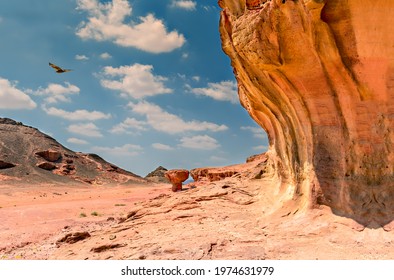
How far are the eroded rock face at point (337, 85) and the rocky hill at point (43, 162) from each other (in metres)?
49.1

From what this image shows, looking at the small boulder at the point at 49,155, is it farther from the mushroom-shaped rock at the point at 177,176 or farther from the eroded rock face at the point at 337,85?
the eroded rock face at the point at 337,85

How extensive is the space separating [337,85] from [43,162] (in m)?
58.5

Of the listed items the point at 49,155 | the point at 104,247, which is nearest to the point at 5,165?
the point at 49,155

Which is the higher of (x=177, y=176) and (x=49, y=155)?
(x=49, y=155)

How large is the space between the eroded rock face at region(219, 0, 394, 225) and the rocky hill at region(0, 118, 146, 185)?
161 ft

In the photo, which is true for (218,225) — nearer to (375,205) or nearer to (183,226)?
(183,226)

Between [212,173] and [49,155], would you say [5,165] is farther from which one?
[212,173]

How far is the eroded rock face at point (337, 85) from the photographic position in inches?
263

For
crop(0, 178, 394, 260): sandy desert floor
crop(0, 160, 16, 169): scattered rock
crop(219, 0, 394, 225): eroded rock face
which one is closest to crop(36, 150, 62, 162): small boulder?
crop(0, 160, 16, 169): scattered rock

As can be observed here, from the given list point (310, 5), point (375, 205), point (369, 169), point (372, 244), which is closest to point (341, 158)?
point (369, 169)

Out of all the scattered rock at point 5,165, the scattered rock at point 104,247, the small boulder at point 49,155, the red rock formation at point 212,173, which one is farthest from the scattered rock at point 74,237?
the small boulder at point 49,155

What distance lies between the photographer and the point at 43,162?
191 ft

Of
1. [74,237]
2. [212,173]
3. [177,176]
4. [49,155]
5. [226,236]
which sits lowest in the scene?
[74,237]
